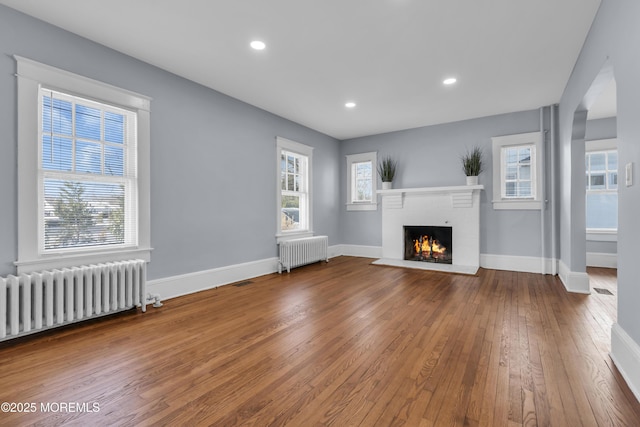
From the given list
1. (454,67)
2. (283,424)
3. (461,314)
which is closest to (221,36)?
(454,67)

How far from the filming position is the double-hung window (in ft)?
18.3

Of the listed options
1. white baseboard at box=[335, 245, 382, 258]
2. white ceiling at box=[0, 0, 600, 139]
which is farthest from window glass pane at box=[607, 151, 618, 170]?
white baseboard at box=[335, 245, 382, 258]

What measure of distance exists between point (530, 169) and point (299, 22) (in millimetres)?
4659

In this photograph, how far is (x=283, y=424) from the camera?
1467 millimetres

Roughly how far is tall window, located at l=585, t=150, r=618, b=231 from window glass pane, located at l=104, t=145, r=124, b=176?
7652 millimetres

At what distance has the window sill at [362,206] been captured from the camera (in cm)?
675

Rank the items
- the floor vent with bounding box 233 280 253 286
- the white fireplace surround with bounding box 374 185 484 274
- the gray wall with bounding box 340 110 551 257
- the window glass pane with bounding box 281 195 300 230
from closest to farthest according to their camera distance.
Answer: the floor vent with bounding box 233 280 253 286 < the gray wall with bounding box 340 110 551 257 < the white fireplace surround with bounding box 374 185 484 274 < the window glass pane with bounding box 281 195 300 230

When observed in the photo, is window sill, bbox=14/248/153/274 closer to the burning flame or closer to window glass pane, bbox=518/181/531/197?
the burning flame

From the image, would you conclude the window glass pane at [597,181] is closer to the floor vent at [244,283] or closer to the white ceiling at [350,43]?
the white ceiling at [350,43]

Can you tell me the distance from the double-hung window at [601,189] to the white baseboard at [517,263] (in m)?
1.67

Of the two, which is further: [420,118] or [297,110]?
[420,118]

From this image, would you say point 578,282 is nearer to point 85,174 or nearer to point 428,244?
point 428,244

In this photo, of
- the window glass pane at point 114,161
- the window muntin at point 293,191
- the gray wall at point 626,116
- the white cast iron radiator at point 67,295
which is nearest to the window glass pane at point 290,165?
the window muntin at point 293,191

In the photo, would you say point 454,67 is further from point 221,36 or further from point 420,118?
point 221,36
